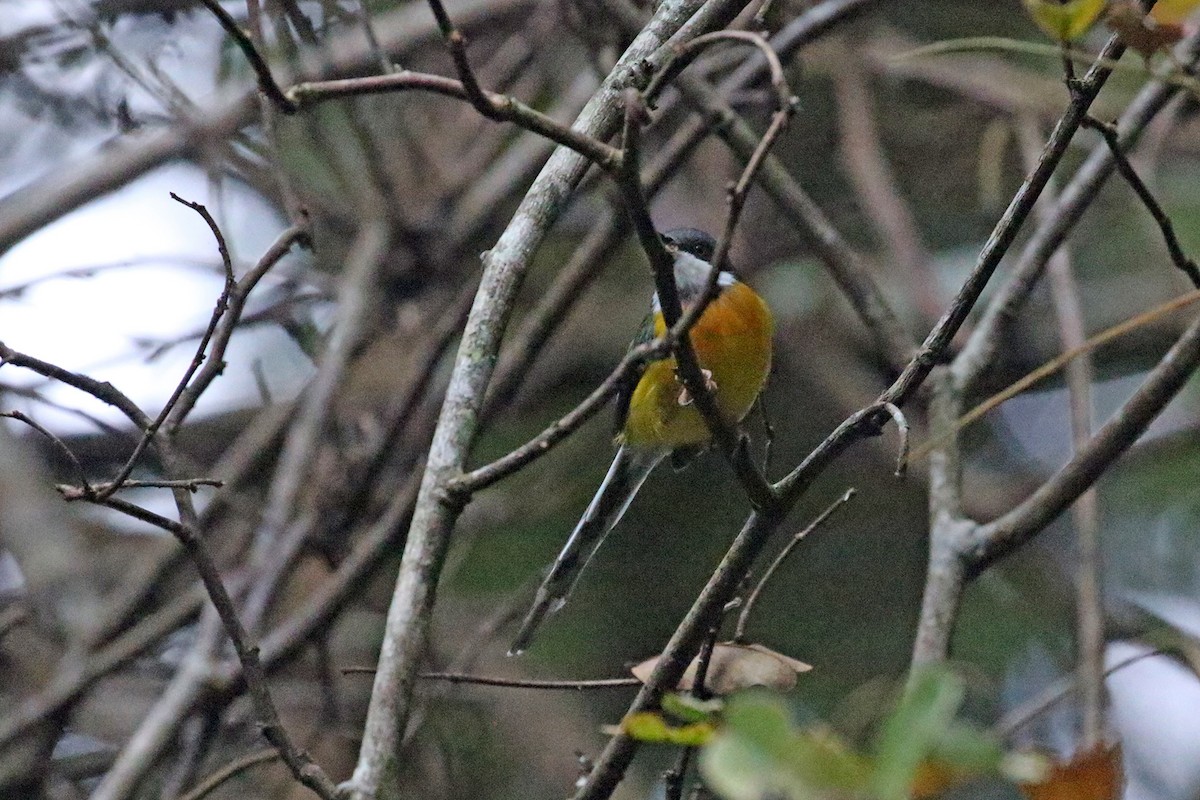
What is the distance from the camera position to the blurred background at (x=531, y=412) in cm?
402

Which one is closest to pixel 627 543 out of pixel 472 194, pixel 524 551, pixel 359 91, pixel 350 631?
pixel 524 551

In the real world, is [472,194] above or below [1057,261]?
above

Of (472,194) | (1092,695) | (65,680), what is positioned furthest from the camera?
(472,194)

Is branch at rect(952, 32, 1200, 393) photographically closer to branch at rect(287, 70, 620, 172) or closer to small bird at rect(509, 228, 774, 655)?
small bird at rect(509, 228, 774, 655)

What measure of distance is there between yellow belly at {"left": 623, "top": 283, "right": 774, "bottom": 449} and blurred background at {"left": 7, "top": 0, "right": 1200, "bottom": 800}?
1.41ft

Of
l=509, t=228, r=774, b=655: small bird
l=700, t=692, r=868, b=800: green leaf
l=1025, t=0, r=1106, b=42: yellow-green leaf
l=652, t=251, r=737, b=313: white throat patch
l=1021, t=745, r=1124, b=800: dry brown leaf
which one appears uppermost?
l=652, t=251, r=737, b=313: white throat patch

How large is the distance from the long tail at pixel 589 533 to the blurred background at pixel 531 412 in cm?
48

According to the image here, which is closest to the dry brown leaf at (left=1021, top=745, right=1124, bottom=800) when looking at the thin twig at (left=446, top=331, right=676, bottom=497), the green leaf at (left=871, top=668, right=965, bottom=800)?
the green leaf at (left=871, top=668, right=965, bottom=800)

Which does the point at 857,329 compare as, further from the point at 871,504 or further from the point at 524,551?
the point at 524,551

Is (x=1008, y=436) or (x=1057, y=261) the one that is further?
(x=1008, y=436)

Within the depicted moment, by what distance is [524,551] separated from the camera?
203 inches

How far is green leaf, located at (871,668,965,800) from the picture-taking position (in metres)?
0.85

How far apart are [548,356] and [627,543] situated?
817 mm

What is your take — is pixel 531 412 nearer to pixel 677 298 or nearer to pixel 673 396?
pixel 673 396
